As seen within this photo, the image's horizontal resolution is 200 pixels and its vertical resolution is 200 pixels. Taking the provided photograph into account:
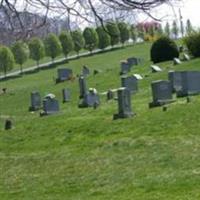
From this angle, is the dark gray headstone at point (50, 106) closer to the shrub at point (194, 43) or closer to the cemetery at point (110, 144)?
the cemetery at point (110, 144)

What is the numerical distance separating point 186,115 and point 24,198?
23.7ft

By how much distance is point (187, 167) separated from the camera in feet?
39.3

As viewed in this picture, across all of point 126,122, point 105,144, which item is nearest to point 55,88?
point 126,122

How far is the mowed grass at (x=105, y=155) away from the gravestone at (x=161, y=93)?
476 mm

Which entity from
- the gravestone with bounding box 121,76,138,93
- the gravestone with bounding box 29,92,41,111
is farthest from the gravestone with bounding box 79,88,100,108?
the gravestone with bounding box 29,92,41,111

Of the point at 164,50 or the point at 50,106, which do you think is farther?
the point at 164,50

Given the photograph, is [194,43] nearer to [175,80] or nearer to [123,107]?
[175,80]

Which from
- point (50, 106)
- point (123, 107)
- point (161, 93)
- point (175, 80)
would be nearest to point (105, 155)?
point (123, 107)

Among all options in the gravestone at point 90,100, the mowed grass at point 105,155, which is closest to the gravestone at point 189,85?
the mowed grass at point 105,155

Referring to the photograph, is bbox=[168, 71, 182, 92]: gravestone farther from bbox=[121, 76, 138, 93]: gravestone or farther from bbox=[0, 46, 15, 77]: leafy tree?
bbox=[0, 46, 15, 77]: leafy tree

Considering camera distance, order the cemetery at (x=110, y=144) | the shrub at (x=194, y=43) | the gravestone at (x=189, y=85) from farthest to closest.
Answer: the shrub at (x=194, y=43) < the gravestone at (x=189, y=85) < the cemetery at (x=110, y=144)

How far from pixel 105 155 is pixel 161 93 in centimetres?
706

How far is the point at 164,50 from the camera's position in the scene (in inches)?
1620

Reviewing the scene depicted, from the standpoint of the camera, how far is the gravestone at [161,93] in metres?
21.1
